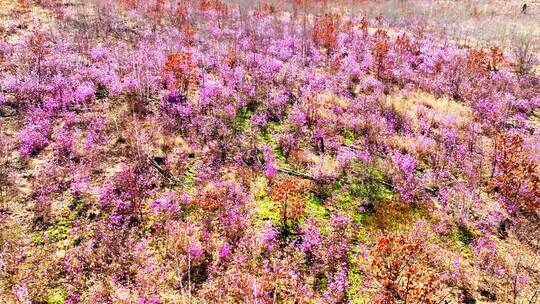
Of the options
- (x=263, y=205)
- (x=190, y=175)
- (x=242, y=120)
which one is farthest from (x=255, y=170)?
(x=242, y=120)

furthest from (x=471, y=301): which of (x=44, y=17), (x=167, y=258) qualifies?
(x=44, y=17)

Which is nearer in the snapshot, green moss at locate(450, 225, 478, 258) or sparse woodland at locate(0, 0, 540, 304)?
sparse woodland at locate(0, 0, 540, 304)

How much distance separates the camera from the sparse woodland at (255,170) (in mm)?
6578

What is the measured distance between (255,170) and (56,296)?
15.4 feet

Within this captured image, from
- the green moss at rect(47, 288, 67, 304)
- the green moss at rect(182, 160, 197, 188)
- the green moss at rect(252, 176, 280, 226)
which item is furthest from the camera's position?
the green moss at rect(182, 160, 197, 188)

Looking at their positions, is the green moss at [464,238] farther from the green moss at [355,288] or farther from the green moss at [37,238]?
the green moss at [37,238]

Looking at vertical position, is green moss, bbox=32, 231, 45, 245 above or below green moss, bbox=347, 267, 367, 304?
above

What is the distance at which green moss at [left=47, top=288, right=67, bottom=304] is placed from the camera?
19.5 ft

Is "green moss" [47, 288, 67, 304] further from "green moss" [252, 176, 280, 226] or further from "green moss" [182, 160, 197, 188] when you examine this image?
"green moss" [252, 176, 280, 226]

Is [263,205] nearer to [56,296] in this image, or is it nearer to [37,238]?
[56,296]

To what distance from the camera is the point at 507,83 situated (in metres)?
14.6

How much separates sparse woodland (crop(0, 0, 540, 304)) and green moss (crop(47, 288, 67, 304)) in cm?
2

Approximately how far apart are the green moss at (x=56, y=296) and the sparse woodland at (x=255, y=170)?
0.02m

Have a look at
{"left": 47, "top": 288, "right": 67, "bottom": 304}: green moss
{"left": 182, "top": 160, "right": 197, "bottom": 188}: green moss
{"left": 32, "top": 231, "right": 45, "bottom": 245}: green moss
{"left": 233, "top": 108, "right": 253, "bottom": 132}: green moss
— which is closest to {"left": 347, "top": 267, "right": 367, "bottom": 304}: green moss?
{"left": 182, "top": 160, "right": 197, "bottom": 188}: green moss
